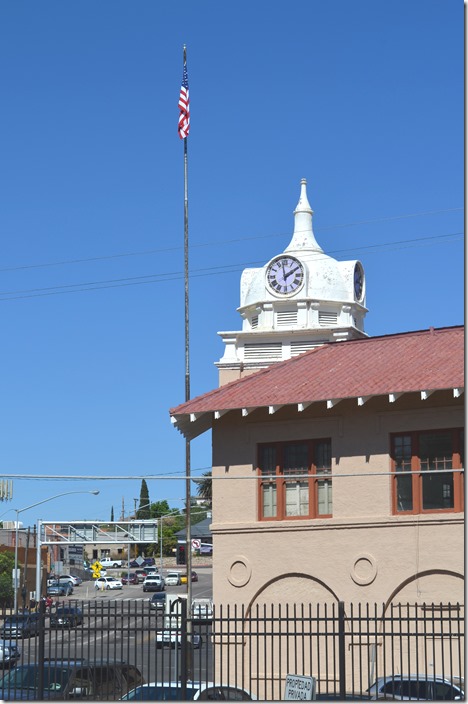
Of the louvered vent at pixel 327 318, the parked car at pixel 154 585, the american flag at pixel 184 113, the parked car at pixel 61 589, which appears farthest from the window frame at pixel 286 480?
the parked car at pixel 154 585

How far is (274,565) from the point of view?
27.7m

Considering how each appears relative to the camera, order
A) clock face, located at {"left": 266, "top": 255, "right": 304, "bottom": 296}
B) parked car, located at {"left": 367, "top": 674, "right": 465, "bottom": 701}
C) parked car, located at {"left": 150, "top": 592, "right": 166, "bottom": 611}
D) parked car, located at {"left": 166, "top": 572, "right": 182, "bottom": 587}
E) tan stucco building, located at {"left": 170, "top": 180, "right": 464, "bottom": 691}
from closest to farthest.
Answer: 1. parked car, located at {"left": 150, "top": 592, "right": 166, "bottom": 611}
2. parked car, located at {"left": 367, "top": 674, "right": 465, "bottom": 701}
3. tan stucco building, located at {"left": 170, "top": 180, "right": 464, "bottom": 691}
4. clock face, located at {"left": 266, "top": 255, "right": 304, "bottom": 296}
5. parked car, located at {"left": 166, "top": 572, "right": 182, "bottom": 587}

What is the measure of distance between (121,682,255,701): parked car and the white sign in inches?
33.2

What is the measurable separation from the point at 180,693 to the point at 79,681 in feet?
6.34

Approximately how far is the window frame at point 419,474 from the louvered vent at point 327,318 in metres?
35.9

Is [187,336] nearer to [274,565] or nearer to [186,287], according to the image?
[186,287]

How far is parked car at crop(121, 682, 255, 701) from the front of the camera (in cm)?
1989

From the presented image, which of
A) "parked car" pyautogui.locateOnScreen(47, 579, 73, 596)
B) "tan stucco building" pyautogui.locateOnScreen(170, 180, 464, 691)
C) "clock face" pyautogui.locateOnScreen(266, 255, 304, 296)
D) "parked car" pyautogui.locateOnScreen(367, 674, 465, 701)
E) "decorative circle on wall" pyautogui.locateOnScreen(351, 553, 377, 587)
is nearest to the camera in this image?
"parked car" pyautogui.locateOnScreen(367, 674, 465, 701)

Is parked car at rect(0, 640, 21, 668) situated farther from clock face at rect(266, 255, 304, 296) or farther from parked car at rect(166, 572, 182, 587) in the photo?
parked car at rect(166, 572, 182, 587)

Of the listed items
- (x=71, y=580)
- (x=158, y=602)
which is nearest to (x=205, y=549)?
(x=71, y=580)

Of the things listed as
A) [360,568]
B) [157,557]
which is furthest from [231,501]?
[157,557]

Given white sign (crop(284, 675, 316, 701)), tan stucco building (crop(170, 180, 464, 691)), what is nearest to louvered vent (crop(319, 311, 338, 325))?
tan stucco building (crop(170, 180, 464, 691))

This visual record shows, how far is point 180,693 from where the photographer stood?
19.8 metres

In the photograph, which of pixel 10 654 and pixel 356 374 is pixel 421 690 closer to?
pixel 10 654
